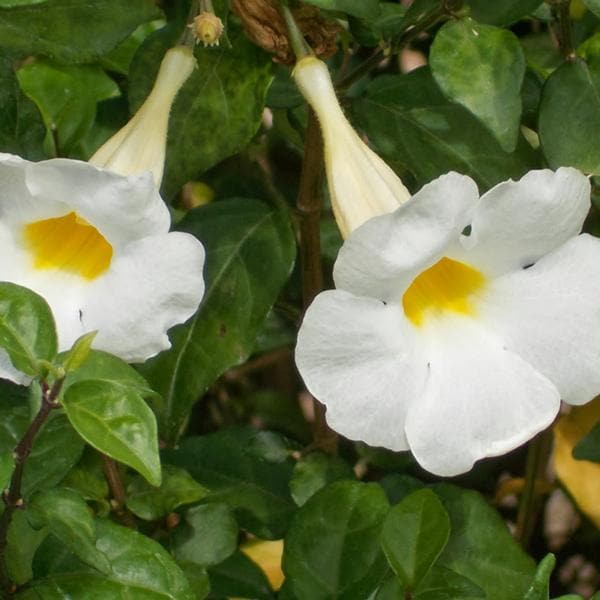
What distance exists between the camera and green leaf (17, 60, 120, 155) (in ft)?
4.24

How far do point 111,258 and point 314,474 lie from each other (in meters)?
0.36

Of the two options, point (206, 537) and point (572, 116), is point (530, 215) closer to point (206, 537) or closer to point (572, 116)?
point (572, 116)

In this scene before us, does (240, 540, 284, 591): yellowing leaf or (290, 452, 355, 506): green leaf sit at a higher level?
(290, 452, 355, 506): green leaf

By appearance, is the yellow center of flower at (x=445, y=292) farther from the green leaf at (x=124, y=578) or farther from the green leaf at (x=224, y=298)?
the green leaf at (x=124, y=578)

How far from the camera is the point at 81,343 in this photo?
888mm

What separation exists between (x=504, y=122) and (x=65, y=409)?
16.3 inches

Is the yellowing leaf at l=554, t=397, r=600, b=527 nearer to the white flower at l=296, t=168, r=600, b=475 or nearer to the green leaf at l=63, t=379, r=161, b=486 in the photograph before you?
the white flower at l=296, t=168, r=600, b=475

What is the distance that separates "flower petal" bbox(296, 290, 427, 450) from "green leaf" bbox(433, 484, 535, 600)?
298 mm

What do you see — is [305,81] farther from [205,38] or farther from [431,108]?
[431,108]

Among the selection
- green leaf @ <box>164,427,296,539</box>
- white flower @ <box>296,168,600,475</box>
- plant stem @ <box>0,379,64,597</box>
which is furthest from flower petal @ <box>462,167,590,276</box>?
green leaf @ <box>164,427,296,539</box>

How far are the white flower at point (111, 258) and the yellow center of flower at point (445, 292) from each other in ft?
0.68

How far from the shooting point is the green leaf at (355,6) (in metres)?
0.99

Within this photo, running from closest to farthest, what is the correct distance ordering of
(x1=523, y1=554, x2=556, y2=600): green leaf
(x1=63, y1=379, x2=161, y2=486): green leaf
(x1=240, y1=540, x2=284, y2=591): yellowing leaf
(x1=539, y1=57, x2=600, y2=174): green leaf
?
1. (x1=63, y1=379, x2=161, y2=486): green leaf
2. (x1=523, y1=554, x2=556, y2=600): green leaf
3. (x1=539, y1=57, x2=600, y2=174): green leaf
4. (x1=240, y1=540, x2=284, y2=591): yellowing leaf

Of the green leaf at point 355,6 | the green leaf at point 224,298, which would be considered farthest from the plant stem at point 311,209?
the green leaf at point 355,6
